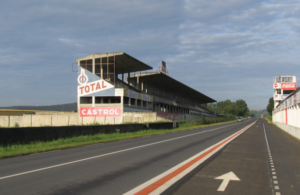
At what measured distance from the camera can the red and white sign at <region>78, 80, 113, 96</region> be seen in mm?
52688

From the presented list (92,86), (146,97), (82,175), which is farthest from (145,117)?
(82,175)

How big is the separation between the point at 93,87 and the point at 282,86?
176ft

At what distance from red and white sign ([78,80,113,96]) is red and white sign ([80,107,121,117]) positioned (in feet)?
10.6

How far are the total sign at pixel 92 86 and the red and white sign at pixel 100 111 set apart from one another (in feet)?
8.88

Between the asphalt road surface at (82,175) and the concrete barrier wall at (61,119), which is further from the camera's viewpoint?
the concrete barrier wall at (61,119)

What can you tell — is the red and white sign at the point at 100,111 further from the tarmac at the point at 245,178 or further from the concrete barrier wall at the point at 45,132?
the tarmac at the point at 245,178

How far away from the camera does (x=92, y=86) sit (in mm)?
53344

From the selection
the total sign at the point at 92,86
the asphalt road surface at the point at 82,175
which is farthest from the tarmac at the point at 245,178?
the total sign at the point at 92,86

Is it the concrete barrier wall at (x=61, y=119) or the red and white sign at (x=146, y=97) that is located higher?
the red and white sign at (x=146, y=97)

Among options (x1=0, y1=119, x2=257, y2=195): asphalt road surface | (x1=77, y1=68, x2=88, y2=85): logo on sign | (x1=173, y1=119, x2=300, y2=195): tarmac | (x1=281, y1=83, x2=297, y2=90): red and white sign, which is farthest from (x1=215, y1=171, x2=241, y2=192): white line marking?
(x1=281, y1=83, x2=297, y2=90): red and white sign

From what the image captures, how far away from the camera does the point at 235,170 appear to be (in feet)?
30.8

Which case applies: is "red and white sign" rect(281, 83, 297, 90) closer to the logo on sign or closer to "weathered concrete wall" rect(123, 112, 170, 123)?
"weathered concrete wall" rect(123, 112, 170, 123)

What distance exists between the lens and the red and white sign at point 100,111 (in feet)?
168

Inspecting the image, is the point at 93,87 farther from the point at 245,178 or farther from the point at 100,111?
the point at 245,178
